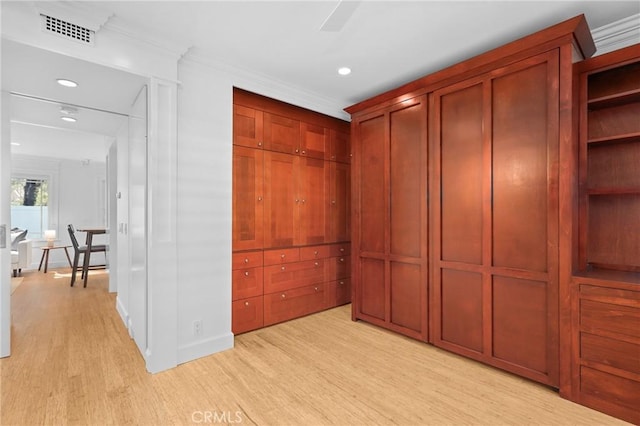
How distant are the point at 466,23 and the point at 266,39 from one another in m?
1.47

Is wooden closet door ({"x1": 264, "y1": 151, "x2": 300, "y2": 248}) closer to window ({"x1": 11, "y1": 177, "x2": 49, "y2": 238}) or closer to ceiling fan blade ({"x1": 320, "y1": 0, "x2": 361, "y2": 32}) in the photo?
ceiling fan blade ({"x1": 320, "y1": 0, "x2": 361, "y2": 32})

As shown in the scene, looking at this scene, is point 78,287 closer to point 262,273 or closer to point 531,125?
point 262,273

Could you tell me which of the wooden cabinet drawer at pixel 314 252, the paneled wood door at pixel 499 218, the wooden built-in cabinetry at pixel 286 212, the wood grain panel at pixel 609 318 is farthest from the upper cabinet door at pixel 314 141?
the wood grain panel at pixel 609 318

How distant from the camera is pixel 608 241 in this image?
2.29 metres

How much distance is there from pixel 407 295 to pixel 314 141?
1.99 meters

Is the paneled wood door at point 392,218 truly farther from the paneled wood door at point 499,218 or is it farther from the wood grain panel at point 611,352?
the wood grain panel at point 611,352

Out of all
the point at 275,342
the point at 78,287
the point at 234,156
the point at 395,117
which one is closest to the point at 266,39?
the point at 234,156

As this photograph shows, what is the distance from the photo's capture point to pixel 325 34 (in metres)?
2.36

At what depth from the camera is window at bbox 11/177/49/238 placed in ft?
22.2

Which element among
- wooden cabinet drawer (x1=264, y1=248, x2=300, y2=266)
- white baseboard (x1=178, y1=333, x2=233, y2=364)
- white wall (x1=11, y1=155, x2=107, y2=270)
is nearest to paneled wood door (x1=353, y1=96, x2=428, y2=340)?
wooden cabinet drawer (x1=264, y1=248, x2=300, y2=266)

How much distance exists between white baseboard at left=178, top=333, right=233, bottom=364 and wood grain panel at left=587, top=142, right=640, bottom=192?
10.3ft

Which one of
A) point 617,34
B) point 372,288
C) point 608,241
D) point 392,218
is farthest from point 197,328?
point 617,34

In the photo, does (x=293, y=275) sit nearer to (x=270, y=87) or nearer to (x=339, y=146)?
(x=339, y=146)

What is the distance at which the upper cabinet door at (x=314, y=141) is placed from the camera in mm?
3588
